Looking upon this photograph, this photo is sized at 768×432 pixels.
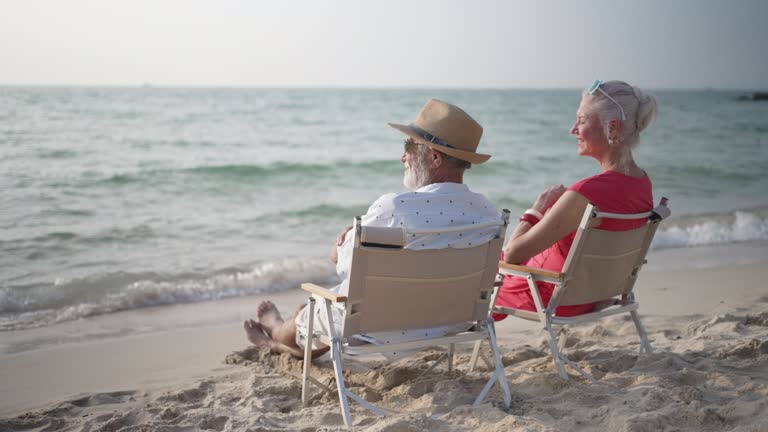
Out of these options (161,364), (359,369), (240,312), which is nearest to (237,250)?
(240,312)

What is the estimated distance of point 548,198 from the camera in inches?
139

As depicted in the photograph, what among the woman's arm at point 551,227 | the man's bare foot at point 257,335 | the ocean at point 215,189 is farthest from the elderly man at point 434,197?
the ocean at point 215,189

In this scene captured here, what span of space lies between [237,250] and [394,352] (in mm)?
5227

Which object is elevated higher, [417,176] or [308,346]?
[417,176]

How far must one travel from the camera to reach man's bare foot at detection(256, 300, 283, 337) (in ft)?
14.1

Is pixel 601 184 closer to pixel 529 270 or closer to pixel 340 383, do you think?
pixel 529 270

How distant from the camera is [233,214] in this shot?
10.4m

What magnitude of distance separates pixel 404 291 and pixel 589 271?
1.00 m

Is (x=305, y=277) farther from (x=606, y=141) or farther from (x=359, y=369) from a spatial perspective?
(x=606, y=141)

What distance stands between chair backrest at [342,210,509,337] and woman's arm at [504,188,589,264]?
0.36 m

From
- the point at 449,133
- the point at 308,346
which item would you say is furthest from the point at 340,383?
the point at 449,133

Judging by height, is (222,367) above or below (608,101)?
below

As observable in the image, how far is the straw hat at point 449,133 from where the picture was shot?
3061 millimetres

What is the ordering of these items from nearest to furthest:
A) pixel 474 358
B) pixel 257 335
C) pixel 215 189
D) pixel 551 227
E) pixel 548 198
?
pixel 551 227 → pixel 548 198 → pixel 474 358 → pixel 257 335 → pixel 215 189
